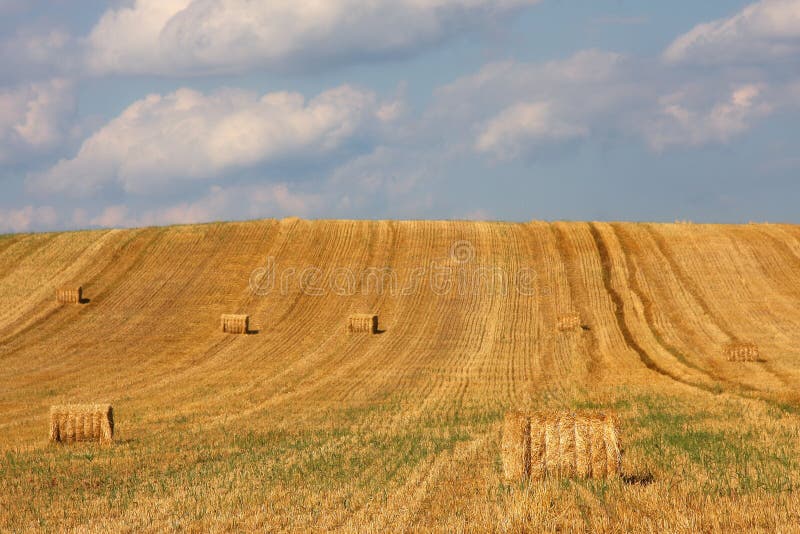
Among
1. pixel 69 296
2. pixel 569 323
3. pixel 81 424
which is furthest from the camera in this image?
pixel 69 296

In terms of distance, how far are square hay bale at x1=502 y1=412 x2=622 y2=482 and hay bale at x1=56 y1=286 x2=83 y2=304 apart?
4261cm

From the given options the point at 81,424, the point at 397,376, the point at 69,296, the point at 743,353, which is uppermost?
the point at 69,296

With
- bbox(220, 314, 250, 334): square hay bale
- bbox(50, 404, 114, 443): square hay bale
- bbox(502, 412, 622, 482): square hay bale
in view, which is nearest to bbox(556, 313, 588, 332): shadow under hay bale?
bbox(220, 314, 250, 334): square hay bale

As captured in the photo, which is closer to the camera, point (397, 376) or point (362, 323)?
point (397, 376)

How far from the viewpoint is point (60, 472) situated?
18406 millimetres

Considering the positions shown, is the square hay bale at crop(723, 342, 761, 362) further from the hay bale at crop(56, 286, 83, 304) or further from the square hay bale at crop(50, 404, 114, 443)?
the hay bale at crop(56, 286, 83, 304)

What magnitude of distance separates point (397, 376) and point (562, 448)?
21252mm

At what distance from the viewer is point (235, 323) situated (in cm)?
4769

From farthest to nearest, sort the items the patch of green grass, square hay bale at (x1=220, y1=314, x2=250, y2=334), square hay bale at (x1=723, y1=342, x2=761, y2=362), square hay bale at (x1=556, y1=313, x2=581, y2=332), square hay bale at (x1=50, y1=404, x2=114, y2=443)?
square hay bale at (x1=220, y1=314, x2=250, y2=334)
square hay bale at (x1=556, y1=313, x2=581, y2=332)
square hay bale at (x1=723, y1=342, x2=761, y2=362)
square hay bale at (x1=50, y1=404, x2=114, y2=443)
the patch of green grass

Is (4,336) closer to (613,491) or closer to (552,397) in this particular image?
(552,397)

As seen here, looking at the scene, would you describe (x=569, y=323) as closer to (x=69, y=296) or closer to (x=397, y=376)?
(x=397, y=376)

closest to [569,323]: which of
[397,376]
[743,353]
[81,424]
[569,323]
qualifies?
[569,323]

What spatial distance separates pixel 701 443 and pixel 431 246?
146 ft

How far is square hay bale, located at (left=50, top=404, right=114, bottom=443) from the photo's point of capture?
22.1 metres
